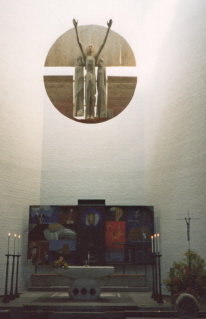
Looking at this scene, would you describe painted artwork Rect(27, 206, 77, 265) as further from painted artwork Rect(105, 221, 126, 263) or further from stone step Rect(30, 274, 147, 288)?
painted artwork Rect(105, 221, 126, 263)

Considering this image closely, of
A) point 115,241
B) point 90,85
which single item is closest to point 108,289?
point 115,241

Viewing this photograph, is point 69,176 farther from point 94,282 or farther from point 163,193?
point 94,282

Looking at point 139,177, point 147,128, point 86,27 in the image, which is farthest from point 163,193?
point 86,27

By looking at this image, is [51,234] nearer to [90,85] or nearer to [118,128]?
[118,128]

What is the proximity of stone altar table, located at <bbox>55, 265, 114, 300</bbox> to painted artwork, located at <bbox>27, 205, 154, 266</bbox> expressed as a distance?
2.82 meters

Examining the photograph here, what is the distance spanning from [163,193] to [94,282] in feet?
14.3

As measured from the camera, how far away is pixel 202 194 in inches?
417

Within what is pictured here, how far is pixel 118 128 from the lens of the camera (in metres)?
14.4

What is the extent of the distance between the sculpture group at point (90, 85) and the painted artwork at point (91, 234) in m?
3.09

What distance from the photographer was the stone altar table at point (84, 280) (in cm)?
932

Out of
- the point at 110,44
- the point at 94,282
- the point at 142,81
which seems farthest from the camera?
the point at 142,81

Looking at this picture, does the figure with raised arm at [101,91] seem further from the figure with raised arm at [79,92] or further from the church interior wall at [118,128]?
the church interior wall at [118,128]

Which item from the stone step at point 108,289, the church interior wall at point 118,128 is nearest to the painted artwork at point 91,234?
the stone step at point 108,289

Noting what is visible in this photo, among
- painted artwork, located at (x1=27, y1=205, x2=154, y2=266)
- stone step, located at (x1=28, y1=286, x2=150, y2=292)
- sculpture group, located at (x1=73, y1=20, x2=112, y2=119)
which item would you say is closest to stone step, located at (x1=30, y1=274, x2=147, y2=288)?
stone step, located at (x1=28, y1=286, x2=150, y2=292)
